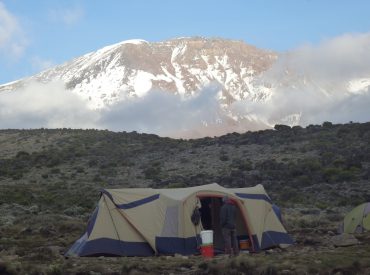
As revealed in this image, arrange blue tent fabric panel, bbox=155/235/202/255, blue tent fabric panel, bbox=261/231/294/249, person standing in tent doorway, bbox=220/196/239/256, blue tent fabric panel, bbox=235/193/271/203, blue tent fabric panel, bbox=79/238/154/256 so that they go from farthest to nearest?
blue tent fabric panel, bbox=235/193/271/203, blue tent fabric panel, bbox=261/231/294/249, blue tent fabric panel, bbox=155/235/202/255, blue tent fabric panel, bbox=79/238/154/256, person standing in tent doorway, bbox=220/196/239/256

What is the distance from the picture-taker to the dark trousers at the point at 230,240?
50.7 feet

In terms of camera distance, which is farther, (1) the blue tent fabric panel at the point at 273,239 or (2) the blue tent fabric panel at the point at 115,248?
(1) the blue tent fabric panel at the point at 273,239

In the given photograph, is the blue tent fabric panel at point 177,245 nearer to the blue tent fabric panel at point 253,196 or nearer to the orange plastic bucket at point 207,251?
the orange plastic bucket at point 207,251

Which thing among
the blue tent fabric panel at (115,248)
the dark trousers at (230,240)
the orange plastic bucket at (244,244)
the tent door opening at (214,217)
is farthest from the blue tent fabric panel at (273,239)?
the blue tent fabric panel at (115,248)

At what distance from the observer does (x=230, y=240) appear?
1547 centimetres

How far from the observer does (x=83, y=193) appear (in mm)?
35625

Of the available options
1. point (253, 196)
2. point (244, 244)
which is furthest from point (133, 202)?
point (253, 196)

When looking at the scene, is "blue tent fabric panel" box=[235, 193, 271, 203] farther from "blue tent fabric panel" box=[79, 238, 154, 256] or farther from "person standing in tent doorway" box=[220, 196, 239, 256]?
"blue tent fabric panel" box=[79, 238, 154, 256]

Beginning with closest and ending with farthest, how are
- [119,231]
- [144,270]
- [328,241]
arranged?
[144,270] → [119,231] → [328,241]

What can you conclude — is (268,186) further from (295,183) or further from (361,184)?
(361,184)

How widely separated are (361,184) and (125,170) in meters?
16.2

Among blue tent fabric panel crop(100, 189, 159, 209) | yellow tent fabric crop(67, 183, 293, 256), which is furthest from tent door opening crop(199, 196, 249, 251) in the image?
blue tent fabric panel crop(100, 189, 159, 209)

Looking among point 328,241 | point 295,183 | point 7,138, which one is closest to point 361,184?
point 295,183

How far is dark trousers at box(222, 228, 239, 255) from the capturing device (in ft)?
50.7
